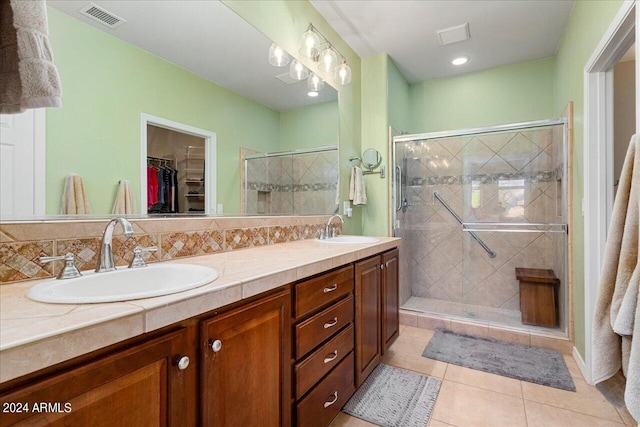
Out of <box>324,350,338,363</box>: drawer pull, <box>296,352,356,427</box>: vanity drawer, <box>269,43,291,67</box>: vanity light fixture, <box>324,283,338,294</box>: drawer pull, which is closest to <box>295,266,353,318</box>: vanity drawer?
<box>324,283,338,294</box>: drawer pull

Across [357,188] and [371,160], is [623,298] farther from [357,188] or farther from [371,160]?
[371,160]

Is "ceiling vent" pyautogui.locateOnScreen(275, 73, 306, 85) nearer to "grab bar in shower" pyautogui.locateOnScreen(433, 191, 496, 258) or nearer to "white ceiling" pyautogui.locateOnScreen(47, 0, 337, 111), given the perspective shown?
"white ceiling" pyautogui.locateOnScreen(47, 0, 337, 111)

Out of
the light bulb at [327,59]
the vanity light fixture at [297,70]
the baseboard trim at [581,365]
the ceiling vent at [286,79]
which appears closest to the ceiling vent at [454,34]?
the light bulb at [327,59]

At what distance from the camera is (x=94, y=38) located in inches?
42.1

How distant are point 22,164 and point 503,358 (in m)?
2.82

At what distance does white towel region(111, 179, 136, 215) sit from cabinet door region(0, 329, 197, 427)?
69 centimetres

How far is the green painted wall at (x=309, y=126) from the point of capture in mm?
2070

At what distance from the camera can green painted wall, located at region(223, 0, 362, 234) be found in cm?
180

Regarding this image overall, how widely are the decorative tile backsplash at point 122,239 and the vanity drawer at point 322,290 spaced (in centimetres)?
55

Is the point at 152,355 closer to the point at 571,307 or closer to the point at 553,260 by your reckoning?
the point at 571,307

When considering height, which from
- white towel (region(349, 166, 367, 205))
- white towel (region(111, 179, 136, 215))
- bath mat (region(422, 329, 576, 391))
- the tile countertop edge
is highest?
white towel (region(349, 166, 367, 205))

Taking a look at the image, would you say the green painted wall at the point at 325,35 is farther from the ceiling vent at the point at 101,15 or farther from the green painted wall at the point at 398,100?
the ceiling vent at the point at 101,15

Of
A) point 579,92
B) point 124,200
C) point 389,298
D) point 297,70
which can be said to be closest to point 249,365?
point 124,200

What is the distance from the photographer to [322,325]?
4.21ft
